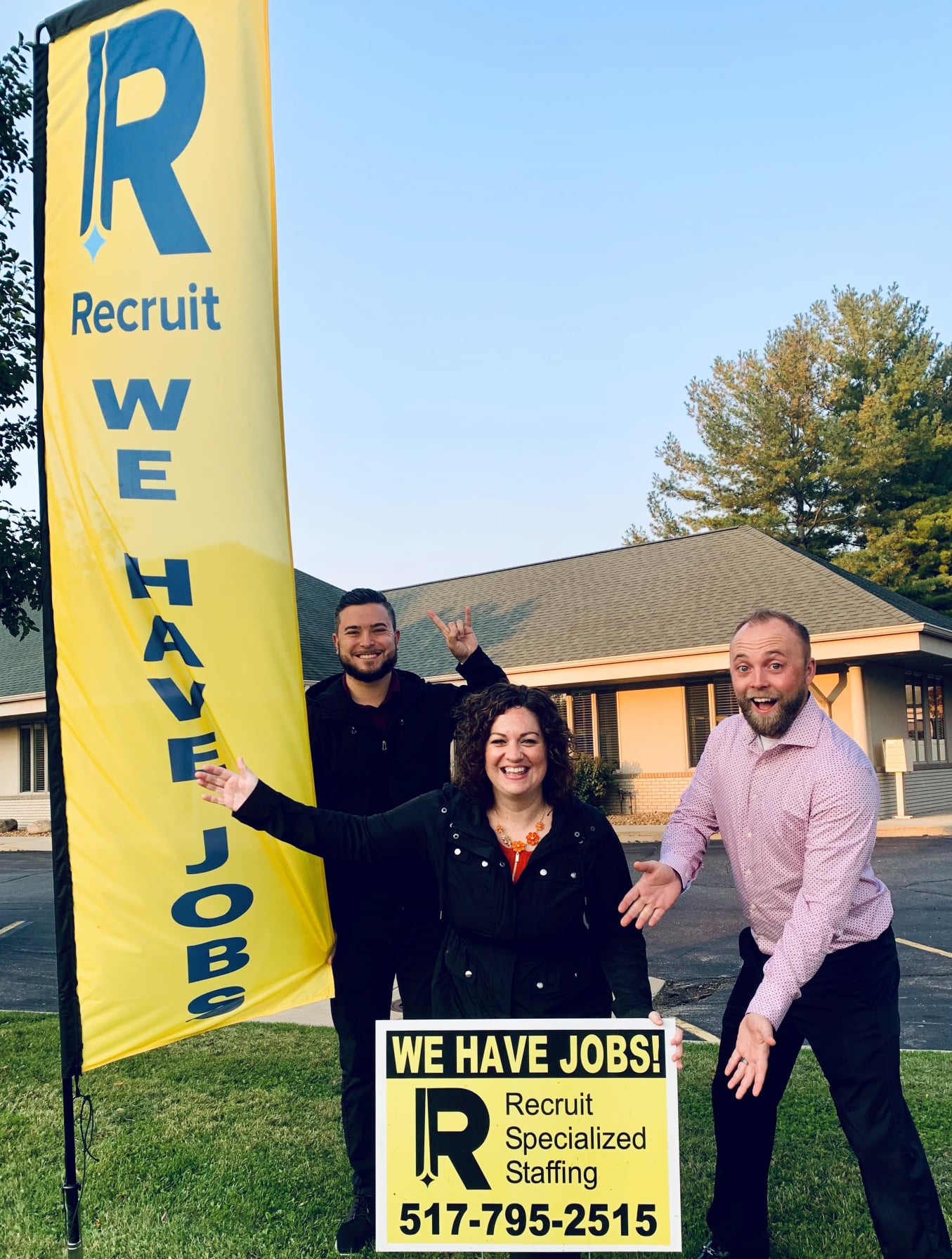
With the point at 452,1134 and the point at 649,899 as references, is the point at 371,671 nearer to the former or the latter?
the point at 649,899

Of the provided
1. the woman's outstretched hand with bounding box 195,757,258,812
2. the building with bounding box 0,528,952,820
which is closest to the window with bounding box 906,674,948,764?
the building with bounding box 0,528,952,820

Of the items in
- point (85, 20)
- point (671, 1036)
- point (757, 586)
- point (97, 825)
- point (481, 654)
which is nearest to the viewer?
point (671, 1036)

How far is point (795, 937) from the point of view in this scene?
2.79 metres

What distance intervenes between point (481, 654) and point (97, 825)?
5.17ft

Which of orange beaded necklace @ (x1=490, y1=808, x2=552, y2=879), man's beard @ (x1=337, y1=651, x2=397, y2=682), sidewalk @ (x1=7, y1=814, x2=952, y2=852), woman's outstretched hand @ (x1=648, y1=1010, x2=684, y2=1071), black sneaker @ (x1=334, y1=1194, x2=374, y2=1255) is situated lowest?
sidewalk @ (x1=7, y1=814, x2=952, y2=852)

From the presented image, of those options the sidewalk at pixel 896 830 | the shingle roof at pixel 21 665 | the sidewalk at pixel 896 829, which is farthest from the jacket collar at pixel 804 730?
the shingle roof at pixel 21 665

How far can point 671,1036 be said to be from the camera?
266 centimetres

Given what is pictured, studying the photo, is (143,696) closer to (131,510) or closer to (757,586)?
(131,510)

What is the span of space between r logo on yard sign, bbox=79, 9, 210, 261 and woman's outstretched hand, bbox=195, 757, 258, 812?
182 cm

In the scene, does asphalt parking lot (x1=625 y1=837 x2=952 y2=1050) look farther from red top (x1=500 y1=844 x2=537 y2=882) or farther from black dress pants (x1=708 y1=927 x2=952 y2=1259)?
red top (x1=500 y1=844 x2=537 y2=882)

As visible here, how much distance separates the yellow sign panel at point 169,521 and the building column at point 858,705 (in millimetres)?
16718

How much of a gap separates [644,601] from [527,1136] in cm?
1962

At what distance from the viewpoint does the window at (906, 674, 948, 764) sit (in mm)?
Result: 21359

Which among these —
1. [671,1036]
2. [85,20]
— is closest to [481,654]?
[671,1036]
